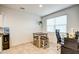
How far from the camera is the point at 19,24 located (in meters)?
5.38

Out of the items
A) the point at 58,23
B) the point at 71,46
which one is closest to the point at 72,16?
the point at 58,23

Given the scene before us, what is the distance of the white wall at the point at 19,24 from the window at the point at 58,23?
0.76 m

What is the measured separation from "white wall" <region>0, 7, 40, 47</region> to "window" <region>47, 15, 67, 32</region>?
2.50 ft

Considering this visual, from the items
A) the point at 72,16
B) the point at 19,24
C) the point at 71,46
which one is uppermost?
the point at 72,16

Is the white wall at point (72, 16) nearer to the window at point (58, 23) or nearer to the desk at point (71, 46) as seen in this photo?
the window at point (58, 23)

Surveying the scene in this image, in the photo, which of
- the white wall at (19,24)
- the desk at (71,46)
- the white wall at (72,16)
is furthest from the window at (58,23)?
the desk at (71,46)

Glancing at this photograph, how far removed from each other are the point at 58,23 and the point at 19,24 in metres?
2.26

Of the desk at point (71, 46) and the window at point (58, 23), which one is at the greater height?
the window at point (58, 23)

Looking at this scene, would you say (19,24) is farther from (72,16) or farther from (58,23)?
(72,16)

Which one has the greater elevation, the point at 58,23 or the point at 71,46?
the point at 58,23

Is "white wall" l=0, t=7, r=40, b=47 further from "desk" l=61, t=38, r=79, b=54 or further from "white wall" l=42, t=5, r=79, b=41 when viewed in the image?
"desk" l=61, t=38, r=79, b=54

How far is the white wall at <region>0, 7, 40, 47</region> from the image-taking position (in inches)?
181

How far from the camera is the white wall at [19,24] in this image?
4609mm

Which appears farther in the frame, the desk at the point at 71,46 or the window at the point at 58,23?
the window at the point at 58,23
